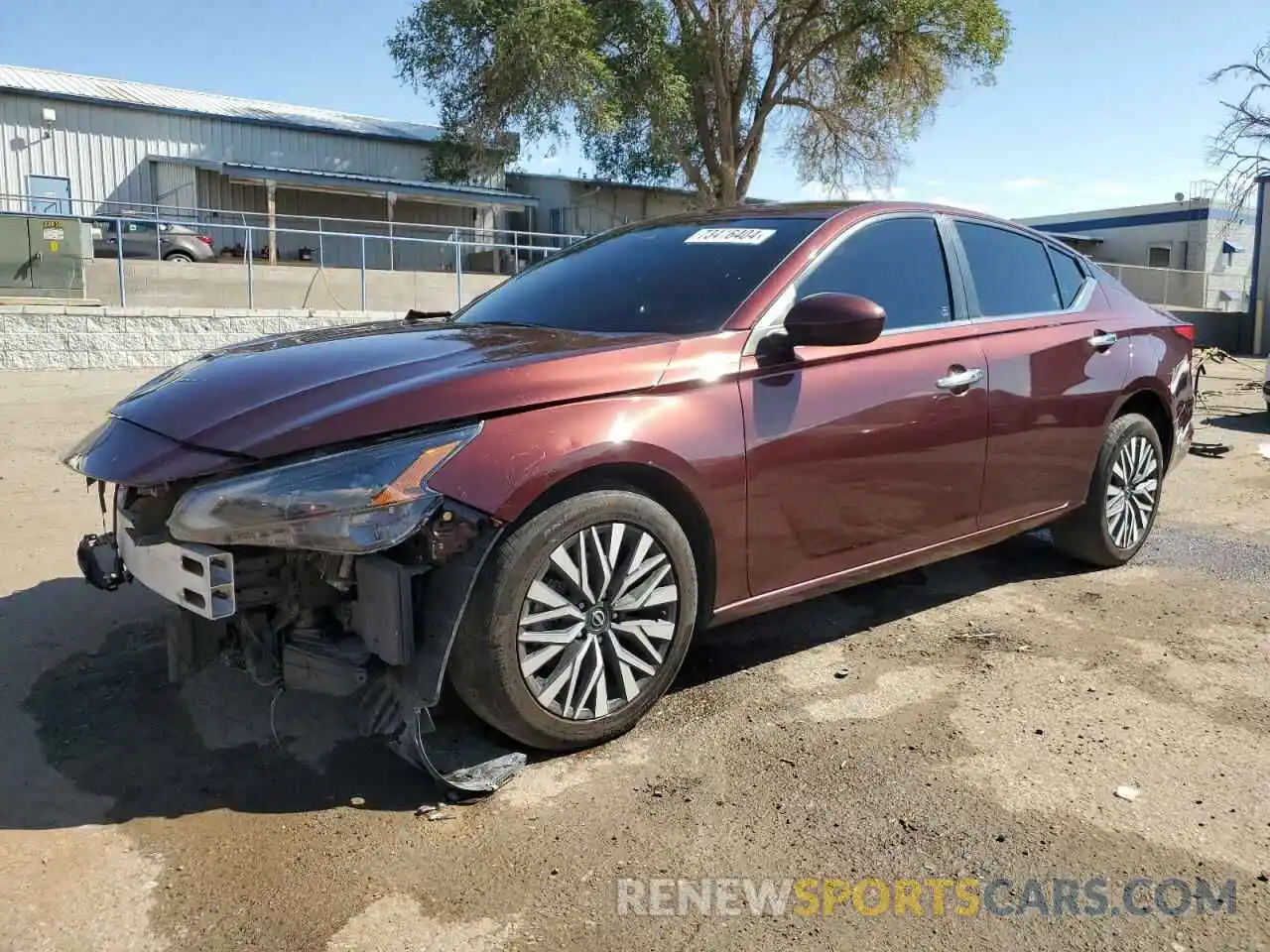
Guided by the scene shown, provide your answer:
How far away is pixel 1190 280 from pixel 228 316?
2944 centimetres

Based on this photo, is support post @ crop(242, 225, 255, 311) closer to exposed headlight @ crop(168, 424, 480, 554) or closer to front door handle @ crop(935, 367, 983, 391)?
front door handle @ crop(935, 367, 983, 391)

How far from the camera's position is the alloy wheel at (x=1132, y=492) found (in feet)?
15.7

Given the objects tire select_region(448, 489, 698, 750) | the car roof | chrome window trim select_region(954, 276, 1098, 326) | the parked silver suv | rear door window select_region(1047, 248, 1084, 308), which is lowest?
tire select_region(448, 489, 698, 750)

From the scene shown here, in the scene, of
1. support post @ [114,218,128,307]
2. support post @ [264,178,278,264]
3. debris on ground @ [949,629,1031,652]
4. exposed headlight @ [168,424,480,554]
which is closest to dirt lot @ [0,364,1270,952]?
debris on ground @ [949,629,1031,652]

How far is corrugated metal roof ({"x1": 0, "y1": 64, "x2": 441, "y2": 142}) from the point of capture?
2831cm

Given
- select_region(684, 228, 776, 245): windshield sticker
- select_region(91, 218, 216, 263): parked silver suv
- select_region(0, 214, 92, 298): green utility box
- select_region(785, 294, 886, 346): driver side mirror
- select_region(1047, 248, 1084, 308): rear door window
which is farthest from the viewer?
select_region(91, 218, 216, 263): parked silver suv

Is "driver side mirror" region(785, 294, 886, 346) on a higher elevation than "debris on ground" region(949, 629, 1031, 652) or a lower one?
higher

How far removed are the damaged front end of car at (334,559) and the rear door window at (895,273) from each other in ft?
5.22

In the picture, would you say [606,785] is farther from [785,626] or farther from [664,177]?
[664,177]

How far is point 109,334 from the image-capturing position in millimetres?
13148

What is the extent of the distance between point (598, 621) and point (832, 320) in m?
1.19

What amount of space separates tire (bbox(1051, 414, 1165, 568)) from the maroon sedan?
536mm

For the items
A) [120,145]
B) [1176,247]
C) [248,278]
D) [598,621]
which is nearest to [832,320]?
[598,621]

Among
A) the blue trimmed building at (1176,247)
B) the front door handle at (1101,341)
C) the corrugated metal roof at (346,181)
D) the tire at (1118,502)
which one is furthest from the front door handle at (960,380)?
the blue trimmed building at (1176,247)
